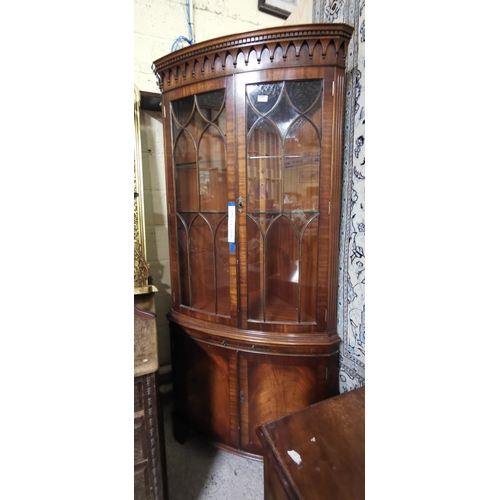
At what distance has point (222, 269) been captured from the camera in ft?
3.72

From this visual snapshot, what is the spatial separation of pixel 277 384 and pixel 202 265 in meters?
0.58

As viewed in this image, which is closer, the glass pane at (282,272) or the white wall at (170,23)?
the glass pane at (282,272)

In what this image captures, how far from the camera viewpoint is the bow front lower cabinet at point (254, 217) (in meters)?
0.91

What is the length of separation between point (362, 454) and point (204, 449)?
89 centimetres

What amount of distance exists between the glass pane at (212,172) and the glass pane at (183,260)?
0.44 feet

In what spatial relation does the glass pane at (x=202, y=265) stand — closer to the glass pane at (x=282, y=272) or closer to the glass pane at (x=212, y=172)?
the glass pane at (x=212, y=172)

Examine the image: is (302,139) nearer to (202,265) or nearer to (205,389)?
(202,265)

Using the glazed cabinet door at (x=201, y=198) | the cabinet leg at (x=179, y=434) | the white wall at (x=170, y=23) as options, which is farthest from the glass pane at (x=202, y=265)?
the white wall at (x=170, y=23)

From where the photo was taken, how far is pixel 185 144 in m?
1.12

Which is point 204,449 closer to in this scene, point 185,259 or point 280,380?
point 280,380

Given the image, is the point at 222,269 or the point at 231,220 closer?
the point at 231,220

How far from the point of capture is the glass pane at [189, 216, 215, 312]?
3.78 feet

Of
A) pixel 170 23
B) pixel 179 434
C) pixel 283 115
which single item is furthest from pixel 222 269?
pixel 170 23
